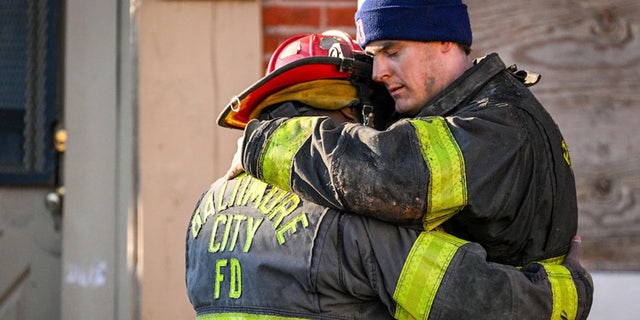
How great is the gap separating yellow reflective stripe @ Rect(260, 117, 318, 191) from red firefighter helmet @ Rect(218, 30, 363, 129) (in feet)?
0.65

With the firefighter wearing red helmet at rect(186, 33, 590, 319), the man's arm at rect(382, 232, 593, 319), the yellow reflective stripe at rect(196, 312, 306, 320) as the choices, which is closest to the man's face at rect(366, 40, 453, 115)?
the firefighter wearing red helmet at rect(186, 33, 590, 319)

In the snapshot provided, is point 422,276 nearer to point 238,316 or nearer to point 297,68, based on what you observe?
point 238,316

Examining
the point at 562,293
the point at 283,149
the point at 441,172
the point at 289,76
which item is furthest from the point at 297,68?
the point at 562,293

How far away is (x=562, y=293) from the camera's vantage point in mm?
2752

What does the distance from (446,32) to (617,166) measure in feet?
5.76

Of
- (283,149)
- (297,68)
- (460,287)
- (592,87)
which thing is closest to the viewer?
(460,287)

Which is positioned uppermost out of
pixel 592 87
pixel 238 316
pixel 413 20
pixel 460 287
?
pixel 413 20

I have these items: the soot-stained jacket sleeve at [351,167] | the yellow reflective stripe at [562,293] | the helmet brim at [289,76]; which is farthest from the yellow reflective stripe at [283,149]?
the yellow reflective stripe at [562,293]

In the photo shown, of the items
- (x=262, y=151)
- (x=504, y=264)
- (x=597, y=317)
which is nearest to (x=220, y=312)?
(x=262, y=151)

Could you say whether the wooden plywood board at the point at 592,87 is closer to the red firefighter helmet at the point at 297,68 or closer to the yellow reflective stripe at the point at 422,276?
the red firefighter helmet at the point at 297,68

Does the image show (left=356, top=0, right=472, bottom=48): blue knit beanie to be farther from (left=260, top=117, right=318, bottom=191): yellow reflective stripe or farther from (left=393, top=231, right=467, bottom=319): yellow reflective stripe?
(left=393, top=231, right=467, bottom=319): yellow reflective stripe

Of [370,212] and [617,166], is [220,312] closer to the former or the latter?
[370,212]

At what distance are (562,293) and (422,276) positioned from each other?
380 millimetres

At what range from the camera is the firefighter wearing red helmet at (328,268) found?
262 cm
